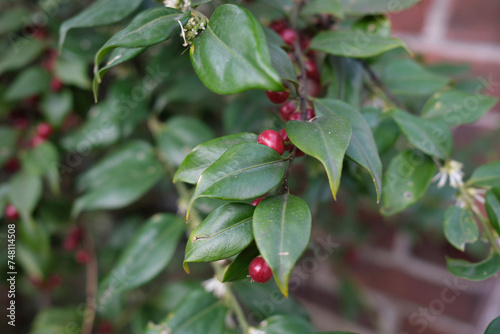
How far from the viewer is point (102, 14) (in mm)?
319

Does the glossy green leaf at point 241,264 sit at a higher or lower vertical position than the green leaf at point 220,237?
lower

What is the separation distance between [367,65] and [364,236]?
521 millimetres

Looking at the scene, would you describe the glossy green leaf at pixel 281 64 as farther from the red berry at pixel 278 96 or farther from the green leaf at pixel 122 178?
the green leaf at pixel 122 178

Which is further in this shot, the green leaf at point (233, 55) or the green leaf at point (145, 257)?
the green leaf at point (145, 257)

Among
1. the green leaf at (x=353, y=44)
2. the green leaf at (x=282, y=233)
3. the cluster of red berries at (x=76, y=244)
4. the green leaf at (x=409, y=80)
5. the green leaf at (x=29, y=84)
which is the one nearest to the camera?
the green leaf at (x=282, y=233)

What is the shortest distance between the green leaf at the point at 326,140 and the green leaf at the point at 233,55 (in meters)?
0.04

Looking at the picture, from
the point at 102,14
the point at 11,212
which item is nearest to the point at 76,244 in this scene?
the point at 11,212

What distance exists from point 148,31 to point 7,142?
0.42 metres

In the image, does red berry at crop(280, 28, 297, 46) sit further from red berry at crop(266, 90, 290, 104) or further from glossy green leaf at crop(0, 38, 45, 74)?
glossy green leaf at crop(0, 38, 45, 74)

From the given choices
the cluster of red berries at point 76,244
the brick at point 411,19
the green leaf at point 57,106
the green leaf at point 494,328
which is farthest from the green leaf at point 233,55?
the brick at point 411,19

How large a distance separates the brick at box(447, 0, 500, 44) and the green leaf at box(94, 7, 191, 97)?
2.07 ft

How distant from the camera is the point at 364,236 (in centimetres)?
83

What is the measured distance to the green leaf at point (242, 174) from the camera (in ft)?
0.71

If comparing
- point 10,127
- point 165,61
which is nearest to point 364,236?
point 165,61
